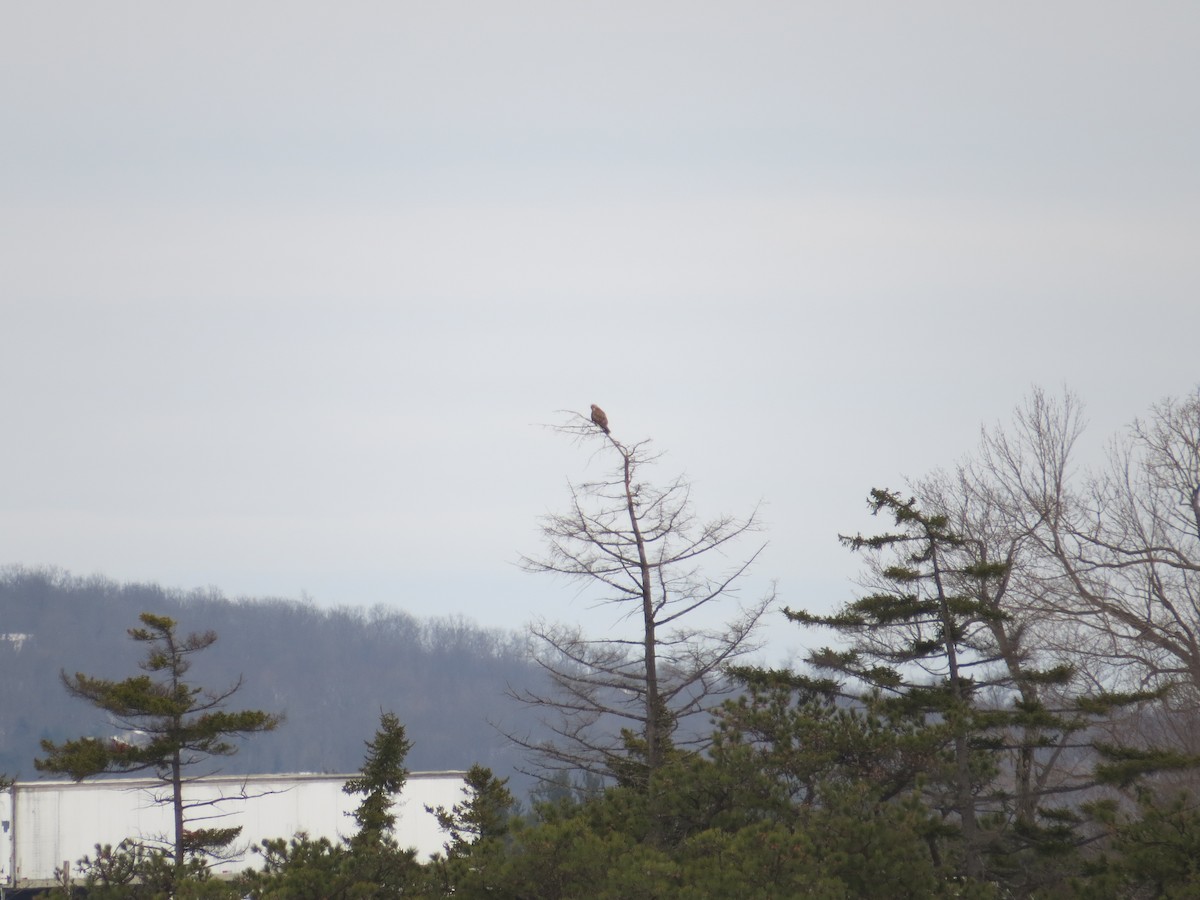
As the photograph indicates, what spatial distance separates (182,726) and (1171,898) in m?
15.2

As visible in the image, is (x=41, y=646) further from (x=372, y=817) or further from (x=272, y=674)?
(x=372, y=817)

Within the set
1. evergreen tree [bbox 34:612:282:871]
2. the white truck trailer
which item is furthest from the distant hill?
evergreen tree [bbox 34:612:282:871]

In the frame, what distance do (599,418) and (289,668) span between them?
166 m

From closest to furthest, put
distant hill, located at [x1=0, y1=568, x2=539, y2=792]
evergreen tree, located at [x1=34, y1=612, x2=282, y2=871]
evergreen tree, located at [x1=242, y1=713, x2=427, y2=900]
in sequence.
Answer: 1. evergreen tree, located at [x1=242, y1=713, x2=427, y2=900]
2. evergreen tree, located at [x1=34, y1=612, x2=282, y2=871]
3. distant hill, located at [x1=0, y1=568, x2=539, y2=792]

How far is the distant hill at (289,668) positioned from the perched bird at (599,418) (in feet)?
413

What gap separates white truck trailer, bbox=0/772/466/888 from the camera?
3167 cm

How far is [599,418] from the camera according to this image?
18969 millimetres

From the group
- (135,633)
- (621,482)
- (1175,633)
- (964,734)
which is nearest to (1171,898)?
(964,734)

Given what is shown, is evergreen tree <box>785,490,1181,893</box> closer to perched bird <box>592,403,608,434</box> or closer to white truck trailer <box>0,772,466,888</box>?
perched bird <box>592,403,608,434</box>

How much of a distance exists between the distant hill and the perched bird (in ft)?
413

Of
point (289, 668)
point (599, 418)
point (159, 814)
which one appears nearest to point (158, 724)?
point (599, 418)

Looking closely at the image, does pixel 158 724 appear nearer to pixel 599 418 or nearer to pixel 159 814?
pixel 599 418

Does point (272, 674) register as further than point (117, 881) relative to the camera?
Yes

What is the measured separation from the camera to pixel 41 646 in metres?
167
